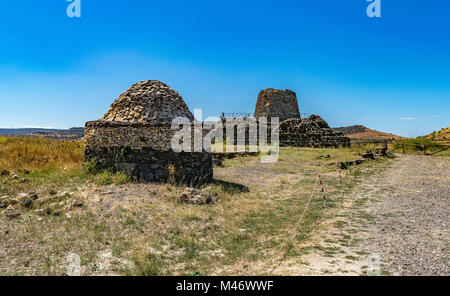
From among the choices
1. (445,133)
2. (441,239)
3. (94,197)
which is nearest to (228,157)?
(94,197)

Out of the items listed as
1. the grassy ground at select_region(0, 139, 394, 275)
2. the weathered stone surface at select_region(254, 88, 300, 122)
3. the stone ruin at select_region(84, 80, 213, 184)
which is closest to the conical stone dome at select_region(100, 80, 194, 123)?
the stone ruin at select_region(84, 80, 213, 184)

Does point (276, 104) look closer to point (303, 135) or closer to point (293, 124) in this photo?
point (293, 124)

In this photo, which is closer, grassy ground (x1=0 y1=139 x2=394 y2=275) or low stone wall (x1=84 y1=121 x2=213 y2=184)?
grassy ground (x1=0 y1=139 x2=394 y2=275)

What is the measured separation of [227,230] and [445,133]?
42.2 metres

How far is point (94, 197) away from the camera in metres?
7.88

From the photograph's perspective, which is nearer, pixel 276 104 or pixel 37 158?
pixel 37 158

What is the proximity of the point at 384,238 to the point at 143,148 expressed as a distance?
790 cm

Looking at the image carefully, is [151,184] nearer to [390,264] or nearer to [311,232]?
[311,232]

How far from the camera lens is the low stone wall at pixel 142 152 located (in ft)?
33.4

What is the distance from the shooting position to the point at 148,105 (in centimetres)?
1116

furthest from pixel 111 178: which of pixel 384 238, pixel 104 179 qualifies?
pixel 384 238

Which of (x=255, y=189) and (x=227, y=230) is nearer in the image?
(x=227, y=230)

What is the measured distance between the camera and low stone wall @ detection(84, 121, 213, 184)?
10172 millimetres

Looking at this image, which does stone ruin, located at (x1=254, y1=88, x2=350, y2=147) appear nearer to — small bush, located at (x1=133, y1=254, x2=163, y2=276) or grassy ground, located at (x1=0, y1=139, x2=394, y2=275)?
grassy ground, located at (x1=0, y1=139, x2=394, y2=275)
